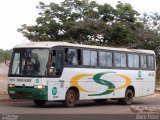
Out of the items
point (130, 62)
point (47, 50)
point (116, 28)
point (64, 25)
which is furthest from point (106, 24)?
point (47, 50)

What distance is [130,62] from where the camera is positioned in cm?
2672

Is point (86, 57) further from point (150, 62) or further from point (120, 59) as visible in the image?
point (150, 62)

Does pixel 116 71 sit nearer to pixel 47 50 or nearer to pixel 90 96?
pixel 90 96

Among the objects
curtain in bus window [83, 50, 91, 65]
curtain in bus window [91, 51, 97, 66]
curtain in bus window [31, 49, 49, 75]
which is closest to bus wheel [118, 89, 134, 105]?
curtain in bus window [91, 51, 97, 66]

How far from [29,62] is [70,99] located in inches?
104

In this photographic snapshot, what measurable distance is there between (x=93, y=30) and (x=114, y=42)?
212 centimetres

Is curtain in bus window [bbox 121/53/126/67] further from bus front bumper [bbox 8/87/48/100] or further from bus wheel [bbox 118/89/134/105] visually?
bus front bumper [bbox 8/87/48/100]

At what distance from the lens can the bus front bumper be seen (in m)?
20.9

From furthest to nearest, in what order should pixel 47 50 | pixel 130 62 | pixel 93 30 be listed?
pixel 93 30, pixel 130 62, pixel 47 50

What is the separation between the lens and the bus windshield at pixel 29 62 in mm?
21031

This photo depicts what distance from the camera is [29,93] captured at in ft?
69.4

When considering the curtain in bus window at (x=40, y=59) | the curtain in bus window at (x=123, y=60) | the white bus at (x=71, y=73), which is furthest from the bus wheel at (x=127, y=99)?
the curtain in bus window at (x=40, y=59)

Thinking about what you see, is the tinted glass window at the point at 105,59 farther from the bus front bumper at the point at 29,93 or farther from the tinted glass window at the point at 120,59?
the bus front bumper at the point at 29,93

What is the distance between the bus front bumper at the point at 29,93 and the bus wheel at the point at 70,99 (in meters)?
1.47
